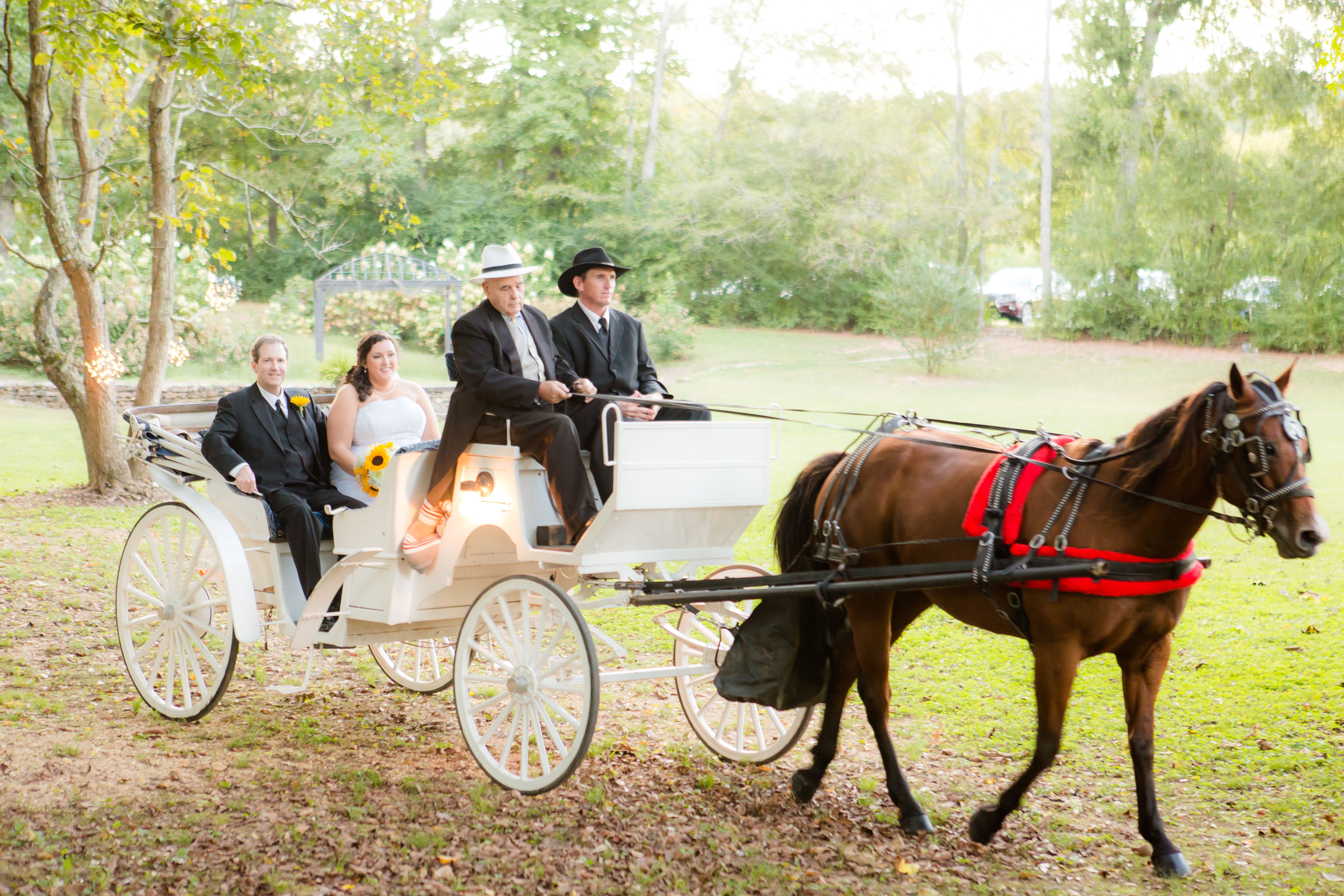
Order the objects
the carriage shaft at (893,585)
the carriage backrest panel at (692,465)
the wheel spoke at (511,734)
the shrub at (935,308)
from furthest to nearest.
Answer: the shrub at (935,308) < the wheel spoke at (511,734) < the carriage backrest panel at (692,465) < the carriage shaft at (893,585)

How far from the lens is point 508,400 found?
173 inches

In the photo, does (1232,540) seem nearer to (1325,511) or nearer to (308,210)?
(1325,511)

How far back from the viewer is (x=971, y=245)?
29.9 m

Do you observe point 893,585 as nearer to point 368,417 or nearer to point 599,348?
point 599,348

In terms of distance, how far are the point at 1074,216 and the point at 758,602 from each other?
2328 cm

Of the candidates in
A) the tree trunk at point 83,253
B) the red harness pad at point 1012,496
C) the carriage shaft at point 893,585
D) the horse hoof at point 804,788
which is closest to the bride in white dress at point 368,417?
the carriage shaft at point 893,585

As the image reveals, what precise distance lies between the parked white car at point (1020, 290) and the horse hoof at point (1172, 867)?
24047 mm

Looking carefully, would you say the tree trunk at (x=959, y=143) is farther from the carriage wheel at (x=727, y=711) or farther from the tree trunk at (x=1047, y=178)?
the carriage wheel at (x=727, y=711)

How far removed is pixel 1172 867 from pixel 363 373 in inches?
157

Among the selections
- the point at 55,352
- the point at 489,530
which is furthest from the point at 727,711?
the point at 55,352

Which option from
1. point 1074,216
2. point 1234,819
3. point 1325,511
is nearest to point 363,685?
point 1234,819

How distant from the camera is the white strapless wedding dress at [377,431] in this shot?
5500 mm

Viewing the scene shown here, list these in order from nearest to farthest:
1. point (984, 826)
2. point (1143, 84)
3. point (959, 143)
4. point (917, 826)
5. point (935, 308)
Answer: point (984, 826)
point (917, 826)
point (935, 308)
point (1143, 84)
point (959, 143)

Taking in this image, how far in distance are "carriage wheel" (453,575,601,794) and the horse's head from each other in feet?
6.85
